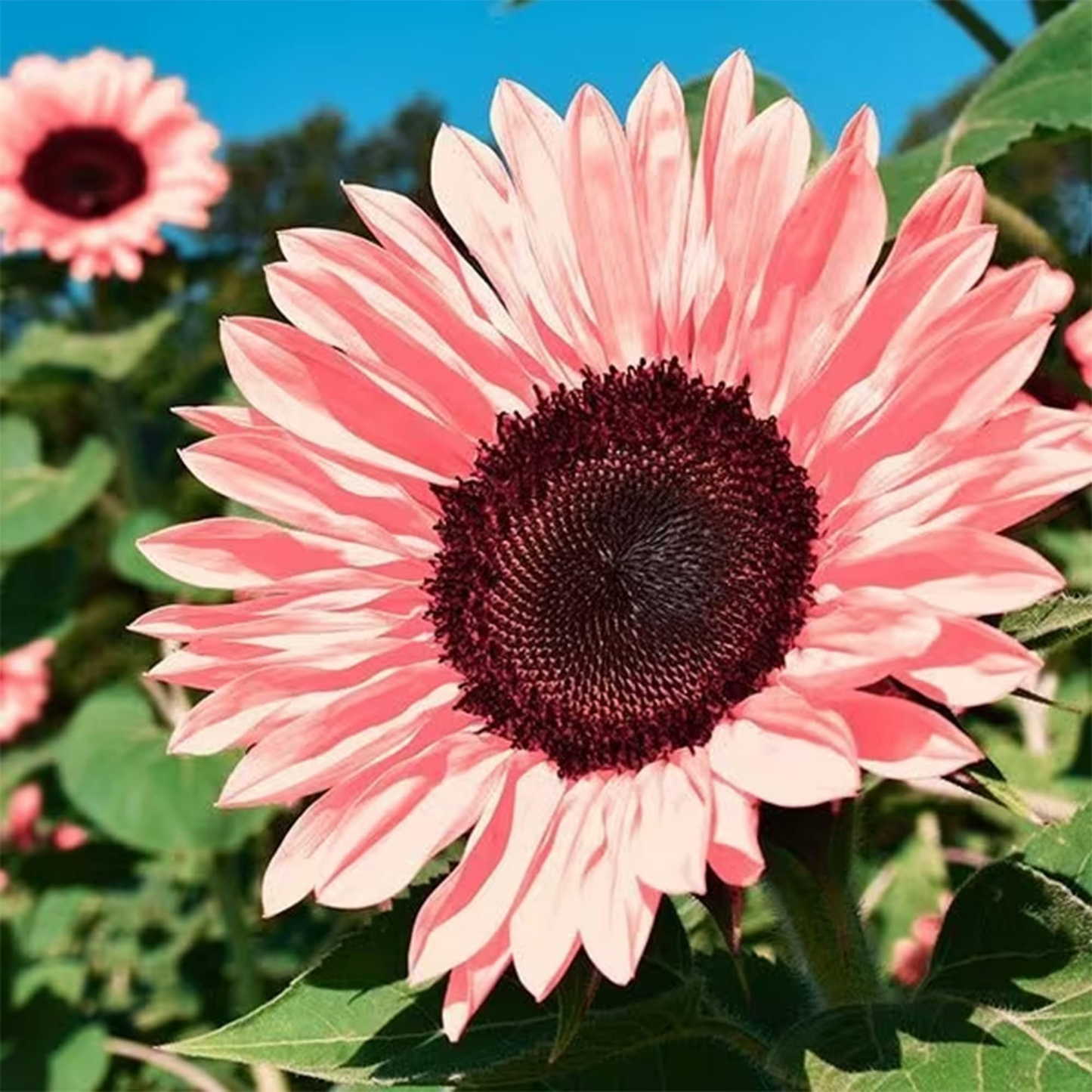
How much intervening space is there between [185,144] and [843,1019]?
2.69m

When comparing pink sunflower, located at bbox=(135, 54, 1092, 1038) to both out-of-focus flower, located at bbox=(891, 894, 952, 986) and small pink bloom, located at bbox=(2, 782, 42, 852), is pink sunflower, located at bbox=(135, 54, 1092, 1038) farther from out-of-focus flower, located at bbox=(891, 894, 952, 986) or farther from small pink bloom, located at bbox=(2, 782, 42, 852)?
small pink bloom, located at bbox=(2, 782, 42, 852)

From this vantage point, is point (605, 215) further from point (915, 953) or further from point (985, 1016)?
point (915, 953)

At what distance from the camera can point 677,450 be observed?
36.3 inches

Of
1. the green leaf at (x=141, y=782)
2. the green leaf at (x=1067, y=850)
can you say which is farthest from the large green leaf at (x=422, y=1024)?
the green leaf at (x=141, y=782)

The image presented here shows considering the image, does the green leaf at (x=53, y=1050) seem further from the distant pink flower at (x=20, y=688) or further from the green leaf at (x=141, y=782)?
the distant pink flower at (x=20, y=688)

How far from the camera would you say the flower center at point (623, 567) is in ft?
2.79

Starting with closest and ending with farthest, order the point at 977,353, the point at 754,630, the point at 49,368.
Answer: the point at 977,353 → the point at 754,630 → the point at 49,368

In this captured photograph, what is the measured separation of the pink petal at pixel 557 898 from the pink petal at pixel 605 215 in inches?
8.9

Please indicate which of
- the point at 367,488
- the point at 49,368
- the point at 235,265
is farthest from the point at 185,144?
the point at 367,488

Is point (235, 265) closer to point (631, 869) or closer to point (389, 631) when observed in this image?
point (389, 631)

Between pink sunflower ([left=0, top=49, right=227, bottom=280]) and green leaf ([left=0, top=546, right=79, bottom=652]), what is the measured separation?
1.60 feet

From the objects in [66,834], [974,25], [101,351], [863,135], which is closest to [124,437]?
[101,351]

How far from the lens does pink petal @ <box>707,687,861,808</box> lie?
69cm

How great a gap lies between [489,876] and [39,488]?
238cm
